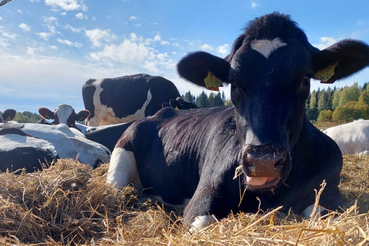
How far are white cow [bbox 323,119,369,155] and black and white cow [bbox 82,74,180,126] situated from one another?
656 centimetres

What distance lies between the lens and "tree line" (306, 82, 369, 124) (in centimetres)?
6025

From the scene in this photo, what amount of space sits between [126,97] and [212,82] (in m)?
11.5

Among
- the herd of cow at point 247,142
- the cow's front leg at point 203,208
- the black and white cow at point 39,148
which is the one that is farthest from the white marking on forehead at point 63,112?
the cow's front leg at point 203,208

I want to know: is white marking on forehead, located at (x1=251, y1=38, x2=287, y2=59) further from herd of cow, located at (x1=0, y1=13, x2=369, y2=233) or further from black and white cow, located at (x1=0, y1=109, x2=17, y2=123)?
black and white cow, located at (x1=0, y1=109, x2=17, y2=123)

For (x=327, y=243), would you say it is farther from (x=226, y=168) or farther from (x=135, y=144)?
(x=135, y=144)

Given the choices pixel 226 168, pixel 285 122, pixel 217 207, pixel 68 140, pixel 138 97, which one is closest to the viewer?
pixel 285 122

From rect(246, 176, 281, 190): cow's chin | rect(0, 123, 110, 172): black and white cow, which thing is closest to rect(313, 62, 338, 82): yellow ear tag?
rect(246, 176, 281, 190): cow's chin

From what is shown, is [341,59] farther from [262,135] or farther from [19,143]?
[19,143]

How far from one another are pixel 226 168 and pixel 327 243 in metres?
1.64

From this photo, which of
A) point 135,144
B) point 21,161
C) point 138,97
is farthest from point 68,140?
point 138,97

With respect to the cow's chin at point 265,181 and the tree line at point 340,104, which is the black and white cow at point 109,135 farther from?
the tree line at point 340,104

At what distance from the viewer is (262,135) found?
7.16 ft

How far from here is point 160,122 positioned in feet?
16.2

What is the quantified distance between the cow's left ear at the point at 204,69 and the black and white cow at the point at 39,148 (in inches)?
78.3
